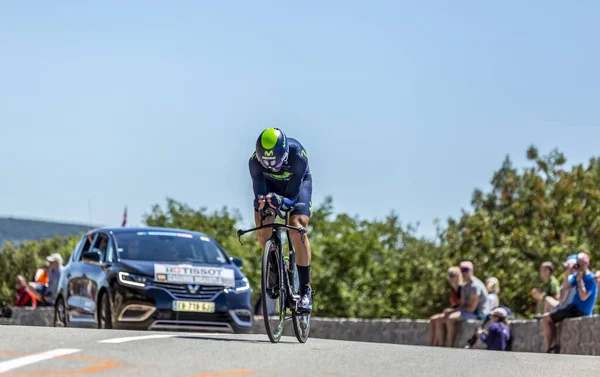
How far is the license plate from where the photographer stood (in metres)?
16.4

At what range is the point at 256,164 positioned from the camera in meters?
12.3

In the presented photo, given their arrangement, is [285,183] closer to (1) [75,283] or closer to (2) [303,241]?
(2) [303,241]

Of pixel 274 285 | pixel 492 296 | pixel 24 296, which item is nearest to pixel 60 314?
pixel 492 296

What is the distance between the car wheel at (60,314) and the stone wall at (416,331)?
579 cm

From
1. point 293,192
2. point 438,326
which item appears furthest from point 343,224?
point 293,192

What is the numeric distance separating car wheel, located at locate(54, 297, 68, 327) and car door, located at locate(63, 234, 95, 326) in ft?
0.68

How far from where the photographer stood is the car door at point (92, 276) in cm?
1706

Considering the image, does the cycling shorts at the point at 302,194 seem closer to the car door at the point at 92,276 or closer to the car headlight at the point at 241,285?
the car headlight at the point at 241,285

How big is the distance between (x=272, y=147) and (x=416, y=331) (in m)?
12.1

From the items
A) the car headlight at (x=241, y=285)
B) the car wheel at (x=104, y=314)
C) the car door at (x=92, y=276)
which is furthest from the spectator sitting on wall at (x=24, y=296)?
the car headlight at (x=241, y=285)

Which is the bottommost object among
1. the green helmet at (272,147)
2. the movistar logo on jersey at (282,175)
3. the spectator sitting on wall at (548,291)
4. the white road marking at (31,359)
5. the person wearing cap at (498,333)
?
the white road marking at (31,359)

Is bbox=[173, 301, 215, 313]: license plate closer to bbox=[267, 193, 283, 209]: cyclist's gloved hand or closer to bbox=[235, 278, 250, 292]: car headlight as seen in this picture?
bbox=[235, 278, 250, 292]: car headlight

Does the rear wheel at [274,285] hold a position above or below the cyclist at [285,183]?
below

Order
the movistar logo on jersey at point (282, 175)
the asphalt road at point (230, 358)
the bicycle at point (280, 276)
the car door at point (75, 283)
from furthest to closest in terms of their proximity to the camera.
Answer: the car door at point (75, 283), the movistar logo on jersey at point (282, 175), the bicycle at point (280, 276), the asphalt road at point (230, 358)
